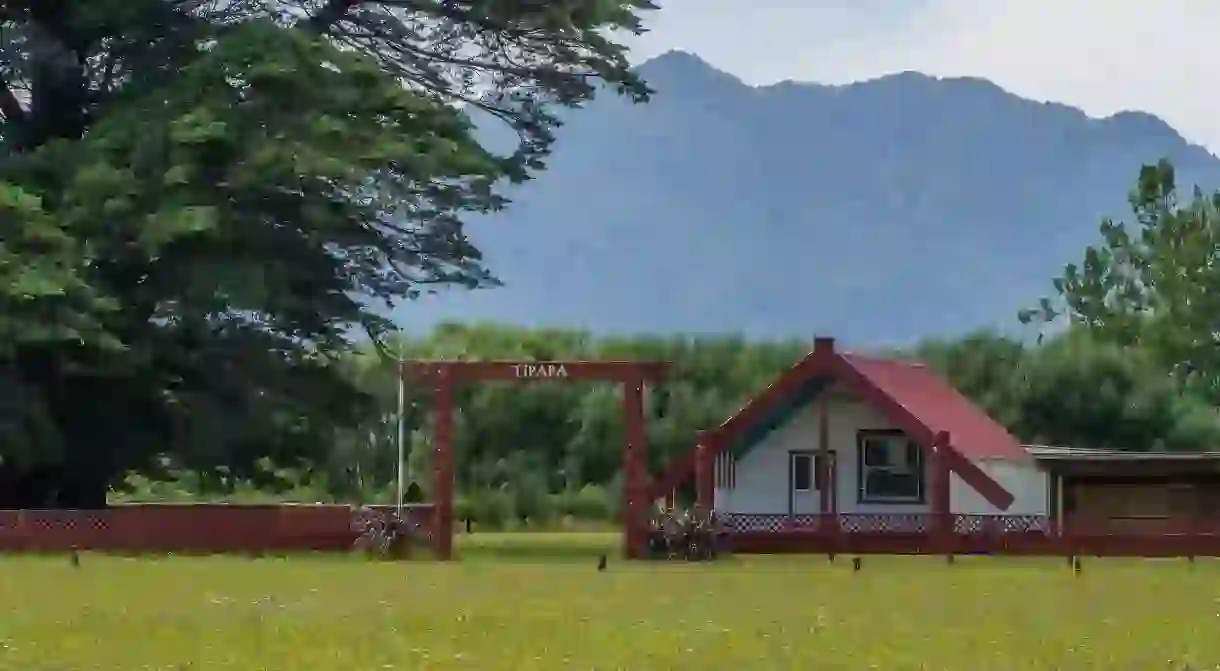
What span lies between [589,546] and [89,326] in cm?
1278

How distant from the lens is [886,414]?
4238 centimetres

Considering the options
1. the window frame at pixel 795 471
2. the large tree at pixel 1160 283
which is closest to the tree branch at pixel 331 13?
the window frame at pixel 795 471

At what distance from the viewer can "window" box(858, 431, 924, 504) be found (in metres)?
44.7

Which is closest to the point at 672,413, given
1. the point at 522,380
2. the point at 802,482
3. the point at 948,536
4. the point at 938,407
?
the point at 802,482

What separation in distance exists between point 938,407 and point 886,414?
3.30 metres

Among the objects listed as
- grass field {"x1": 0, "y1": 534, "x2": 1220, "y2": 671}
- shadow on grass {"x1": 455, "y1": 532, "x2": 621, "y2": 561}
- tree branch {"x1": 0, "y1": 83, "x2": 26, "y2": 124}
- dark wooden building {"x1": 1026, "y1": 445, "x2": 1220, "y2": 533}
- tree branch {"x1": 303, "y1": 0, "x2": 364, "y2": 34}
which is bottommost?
grass field {"x1": 0, "y1": 534, "x2": 1220, "y2": 671}

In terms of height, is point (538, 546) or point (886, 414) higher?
point (886, 414)

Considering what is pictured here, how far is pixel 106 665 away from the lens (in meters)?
14.1

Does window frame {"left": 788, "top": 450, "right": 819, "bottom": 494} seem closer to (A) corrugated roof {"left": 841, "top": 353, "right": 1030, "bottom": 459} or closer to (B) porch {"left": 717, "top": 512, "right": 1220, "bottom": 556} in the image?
(A) corrugated roof {"left": 841, "top": 353, "right": 1030, "bottom": 459}

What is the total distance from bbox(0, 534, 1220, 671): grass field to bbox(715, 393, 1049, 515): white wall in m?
13.7

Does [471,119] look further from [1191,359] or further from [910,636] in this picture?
[1191,359]

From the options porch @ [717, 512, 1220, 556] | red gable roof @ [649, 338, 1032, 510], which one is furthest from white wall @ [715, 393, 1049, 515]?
porch @ [717, 512, 1220, 556]

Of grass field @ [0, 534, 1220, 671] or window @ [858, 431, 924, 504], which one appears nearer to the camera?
grass field @ [0, 534, 1220, 671]

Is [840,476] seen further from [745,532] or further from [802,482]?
[745,532]
